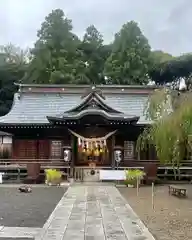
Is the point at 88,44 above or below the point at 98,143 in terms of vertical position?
above

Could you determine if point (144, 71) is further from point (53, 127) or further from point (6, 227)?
point (6, 227)

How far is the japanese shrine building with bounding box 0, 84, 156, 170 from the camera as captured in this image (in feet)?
82.4

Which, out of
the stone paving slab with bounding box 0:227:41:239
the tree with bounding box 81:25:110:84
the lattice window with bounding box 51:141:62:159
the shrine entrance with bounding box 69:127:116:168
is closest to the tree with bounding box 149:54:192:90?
the tree with bounding box 81:25:110:84

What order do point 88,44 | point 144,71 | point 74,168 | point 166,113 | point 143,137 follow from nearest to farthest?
1. point 166,113
2. point 143,137
3. point 74,168
4. point 144,71
5. point 88,44

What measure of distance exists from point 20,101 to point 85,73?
17002 millimetres

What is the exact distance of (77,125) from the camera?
83.3ft

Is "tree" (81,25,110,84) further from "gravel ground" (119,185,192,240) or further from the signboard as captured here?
"gravel ground" (119,185,192,240)

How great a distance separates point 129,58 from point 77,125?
2142 centimetres

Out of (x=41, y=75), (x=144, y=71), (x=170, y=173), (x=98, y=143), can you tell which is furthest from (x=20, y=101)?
(x=144, y=71)

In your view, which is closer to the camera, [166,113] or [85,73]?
[166,113]

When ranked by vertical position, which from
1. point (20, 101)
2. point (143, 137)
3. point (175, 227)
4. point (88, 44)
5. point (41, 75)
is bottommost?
point (175, 227)

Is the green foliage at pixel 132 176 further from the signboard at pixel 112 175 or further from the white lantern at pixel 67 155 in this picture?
the white lantern at pixel 67 155

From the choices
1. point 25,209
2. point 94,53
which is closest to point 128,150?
point 25,209

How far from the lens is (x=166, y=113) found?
1420 centimetres
